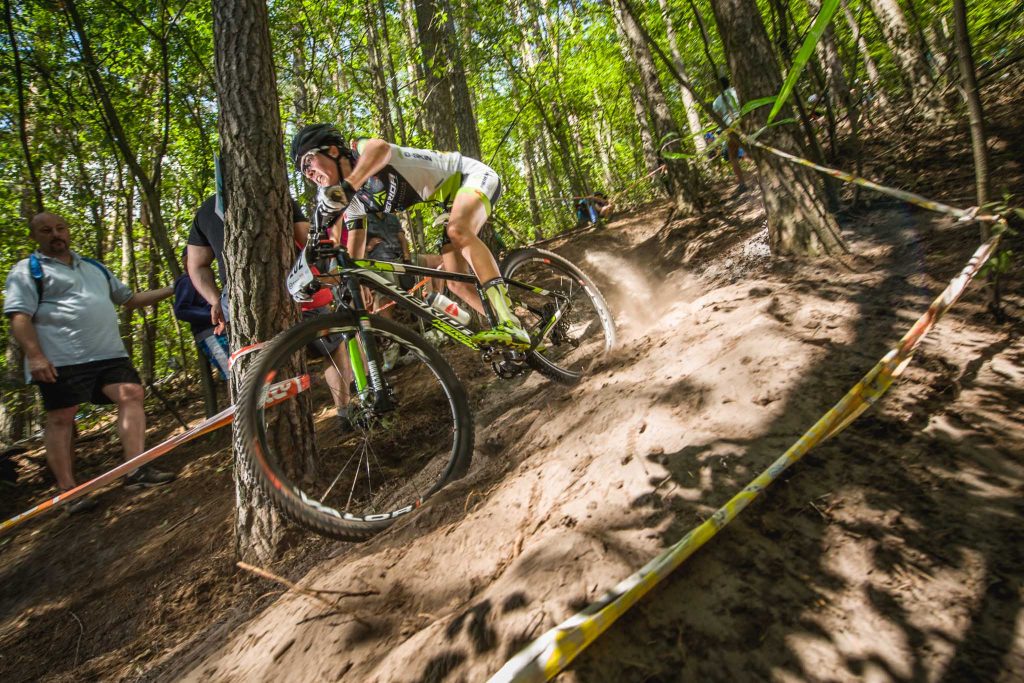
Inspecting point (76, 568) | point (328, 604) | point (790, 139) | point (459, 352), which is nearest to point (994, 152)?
point (790, 139)

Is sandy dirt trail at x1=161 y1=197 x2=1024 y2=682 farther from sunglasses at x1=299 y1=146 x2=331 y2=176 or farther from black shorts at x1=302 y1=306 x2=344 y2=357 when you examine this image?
sunglasses at x1=299 y1=146 x2=331 y2=176

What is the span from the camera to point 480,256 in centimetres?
343

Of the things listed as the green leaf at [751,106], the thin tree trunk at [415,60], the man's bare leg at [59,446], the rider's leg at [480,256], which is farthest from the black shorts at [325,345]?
the thin tree trunk at [415,60]

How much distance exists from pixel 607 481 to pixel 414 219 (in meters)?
7.32

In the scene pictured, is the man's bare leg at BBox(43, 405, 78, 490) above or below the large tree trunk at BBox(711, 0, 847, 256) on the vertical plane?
below

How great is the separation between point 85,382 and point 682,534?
4.74 meters

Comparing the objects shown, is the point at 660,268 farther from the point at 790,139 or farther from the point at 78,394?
the point at 78,394

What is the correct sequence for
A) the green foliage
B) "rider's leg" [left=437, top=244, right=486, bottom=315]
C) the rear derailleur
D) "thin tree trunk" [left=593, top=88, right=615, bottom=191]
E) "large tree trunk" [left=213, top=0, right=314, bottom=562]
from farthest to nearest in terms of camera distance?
1. "thin tree trunk" [left=593, top=88, right=615, bottom=191]
2. the green foliage
3. "rider's leg" [left=437, top=244, right=486, bottom=315]
4. the rear derailleur
5. "large tree trunk" [left=213, top=0, right=314, bottom=562]

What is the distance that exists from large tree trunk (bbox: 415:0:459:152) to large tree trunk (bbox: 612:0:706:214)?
2.92 metres

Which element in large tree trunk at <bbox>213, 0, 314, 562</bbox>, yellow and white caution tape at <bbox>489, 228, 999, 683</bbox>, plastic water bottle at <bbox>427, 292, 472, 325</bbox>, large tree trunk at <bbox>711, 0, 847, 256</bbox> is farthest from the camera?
large tree trunk at <bbox>711, 0, 847, 256</bbox>

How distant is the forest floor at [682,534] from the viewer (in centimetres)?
121

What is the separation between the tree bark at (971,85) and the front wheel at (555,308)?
242 centimetres

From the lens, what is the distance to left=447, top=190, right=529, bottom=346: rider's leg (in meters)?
3.37

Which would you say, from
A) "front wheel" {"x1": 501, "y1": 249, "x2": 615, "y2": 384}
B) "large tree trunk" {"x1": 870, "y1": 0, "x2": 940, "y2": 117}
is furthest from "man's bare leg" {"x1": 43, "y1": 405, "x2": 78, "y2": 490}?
"large tree trunk" {"x1": 870, "y1": 0, "x2": 940, "y2": 117}
